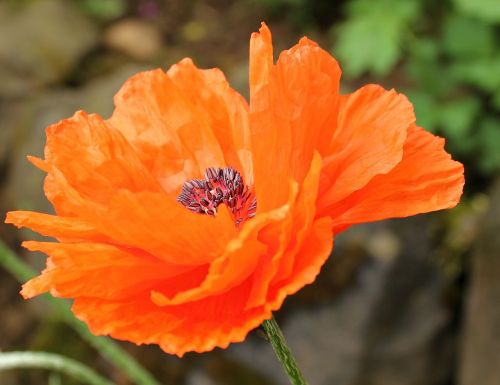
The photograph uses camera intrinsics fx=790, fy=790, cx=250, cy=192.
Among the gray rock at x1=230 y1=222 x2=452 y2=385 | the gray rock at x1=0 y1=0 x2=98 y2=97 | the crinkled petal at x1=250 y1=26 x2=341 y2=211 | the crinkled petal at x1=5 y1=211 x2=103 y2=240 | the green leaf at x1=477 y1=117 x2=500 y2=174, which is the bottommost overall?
the gray rock at x1=230 y1=222 x2=452 y2=385

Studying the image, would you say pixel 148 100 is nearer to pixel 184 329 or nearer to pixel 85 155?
Result: pixel 85 155

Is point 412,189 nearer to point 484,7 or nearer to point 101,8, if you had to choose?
point 484,7

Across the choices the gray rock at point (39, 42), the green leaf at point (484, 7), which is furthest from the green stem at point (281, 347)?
the gray rock at point (39, 42)

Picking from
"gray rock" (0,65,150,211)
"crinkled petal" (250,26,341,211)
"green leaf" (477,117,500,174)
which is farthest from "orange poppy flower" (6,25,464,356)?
"gray rock" (0,65,150,211)

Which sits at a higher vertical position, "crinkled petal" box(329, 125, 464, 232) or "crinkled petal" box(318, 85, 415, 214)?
"crinkled petal" box(318, 85, 415, 214)

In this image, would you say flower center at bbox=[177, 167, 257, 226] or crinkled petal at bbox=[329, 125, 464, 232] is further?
flower center at bbox=[177, 167, 257, 226]

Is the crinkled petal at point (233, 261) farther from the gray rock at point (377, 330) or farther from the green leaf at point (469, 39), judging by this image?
the green leaf at point (469, 39)

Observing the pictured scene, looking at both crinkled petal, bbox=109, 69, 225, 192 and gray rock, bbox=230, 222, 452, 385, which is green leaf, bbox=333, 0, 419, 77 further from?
crinkled petal, bbox=109, 69, 225, 192

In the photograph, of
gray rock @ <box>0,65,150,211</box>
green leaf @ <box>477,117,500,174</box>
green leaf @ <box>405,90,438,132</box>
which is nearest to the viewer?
green leaf @ <box>477,117,500,174</box>
